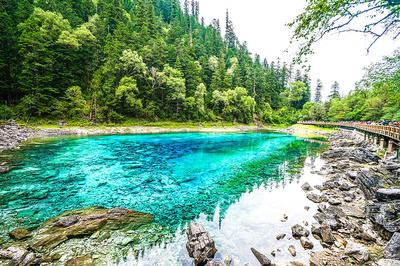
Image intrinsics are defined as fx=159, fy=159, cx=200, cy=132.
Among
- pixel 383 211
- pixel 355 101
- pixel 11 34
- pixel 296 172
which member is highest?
pixel 11 34

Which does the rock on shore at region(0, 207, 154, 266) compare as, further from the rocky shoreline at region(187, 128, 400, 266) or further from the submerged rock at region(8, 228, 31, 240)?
the rocky shoreline at region(187, 128, 400, 266)

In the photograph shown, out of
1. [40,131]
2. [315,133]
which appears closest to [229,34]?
[315,133]

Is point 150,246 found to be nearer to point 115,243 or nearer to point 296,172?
point 115,243

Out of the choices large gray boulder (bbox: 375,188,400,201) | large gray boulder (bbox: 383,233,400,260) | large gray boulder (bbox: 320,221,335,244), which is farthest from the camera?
large gray boulder (bbox: 375,188,400,201)

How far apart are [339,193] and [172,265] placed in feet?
29.4

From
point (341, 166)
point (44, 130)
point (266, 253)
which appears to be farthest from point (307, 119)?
point (44, 130)

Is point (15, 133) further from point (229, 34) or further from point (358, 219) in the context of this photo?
point (229, 34)

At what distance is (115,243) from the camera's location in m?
4.95

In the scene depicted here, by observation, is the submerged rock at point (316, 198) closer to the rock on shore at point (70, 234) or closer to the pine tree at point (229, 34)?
the rock on shore at point (70, 234)

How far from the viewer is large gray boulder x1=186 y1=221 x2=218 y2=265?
4.38m

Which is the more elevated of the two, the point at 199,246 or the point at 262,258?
the point at 199,246

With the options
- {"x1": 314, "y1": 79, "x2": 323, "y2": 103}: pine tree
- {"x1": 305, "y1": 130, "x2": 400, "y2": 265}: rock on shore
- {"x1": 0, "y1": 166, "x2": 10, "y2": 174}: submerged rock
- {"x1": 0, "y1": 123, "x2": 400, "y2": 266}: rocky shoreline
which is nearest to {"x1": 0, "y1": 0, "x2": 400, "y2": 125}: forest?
{"x1": 305, "y1": 130, "x2": 400, "y2": 265}: rock on shore

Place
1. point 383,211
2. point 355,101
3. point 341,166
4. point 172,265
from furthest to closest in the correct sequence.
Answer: point 355,101, point 341,166, point 383,211, point 172,265

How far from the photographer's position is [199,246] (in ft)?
15.0
